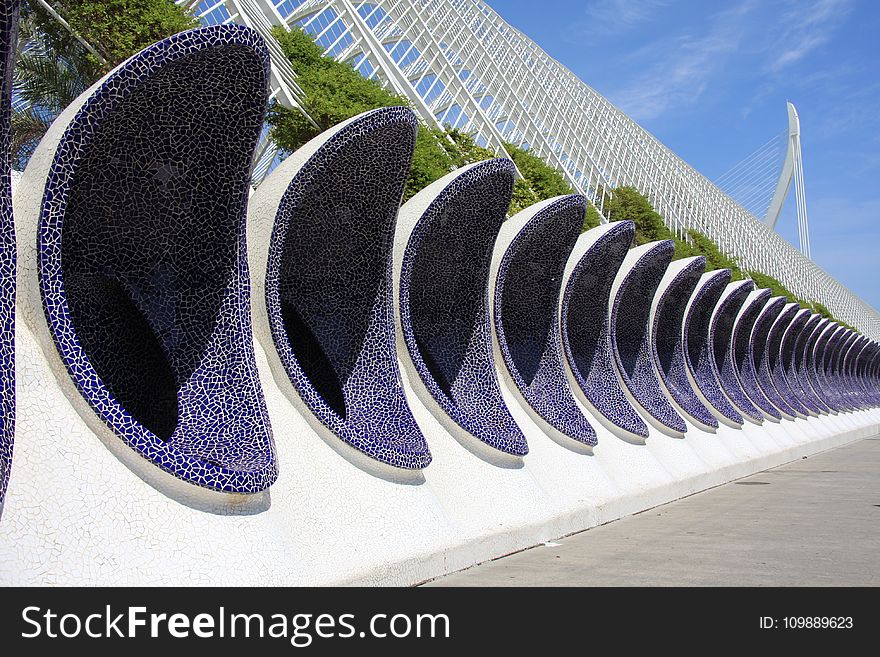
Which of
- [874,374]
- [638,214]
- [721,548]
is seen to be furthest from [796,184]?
[721,548]

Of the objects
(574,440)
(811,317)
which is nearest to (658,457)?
(574,440)

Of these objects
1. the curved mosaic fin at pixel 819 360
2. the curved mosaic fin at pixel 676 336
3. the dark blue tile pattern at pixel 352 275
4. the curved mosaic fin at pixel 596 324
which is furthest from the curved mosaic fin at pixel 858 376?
the dark blue tile pattern at pixel 352 275

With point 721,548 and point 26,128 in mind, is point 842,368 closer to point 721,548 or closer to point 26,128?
point 26,128

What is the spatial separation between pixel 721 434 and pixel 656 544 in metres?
9.69

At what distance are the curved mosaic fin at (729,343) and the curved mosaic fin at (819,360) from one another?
39.6 feet

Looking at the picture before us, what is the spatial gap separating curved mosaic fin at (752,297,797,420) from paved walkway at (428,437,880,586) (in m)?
12.1

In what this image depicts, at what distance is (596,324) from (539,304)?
2227mm

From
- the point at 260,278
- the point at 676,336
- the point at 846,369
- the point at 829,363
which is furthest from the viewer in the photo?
the point at 846,369

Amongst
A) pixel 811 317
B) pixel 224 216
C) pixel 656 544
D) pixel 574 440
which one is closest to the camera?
pixel 224 216

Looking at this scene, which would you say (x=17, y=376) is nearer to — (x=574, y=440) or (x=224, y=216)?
(x=224, y=216)

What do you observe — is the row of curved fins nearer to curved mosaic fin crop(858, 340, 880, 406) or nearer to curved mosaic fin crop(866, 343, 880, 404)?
curved mosaic fin crop(858, 340, 880, 406)

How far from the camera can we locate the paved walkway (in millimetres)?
6383

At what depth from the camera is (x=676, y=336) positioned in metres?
17.4
